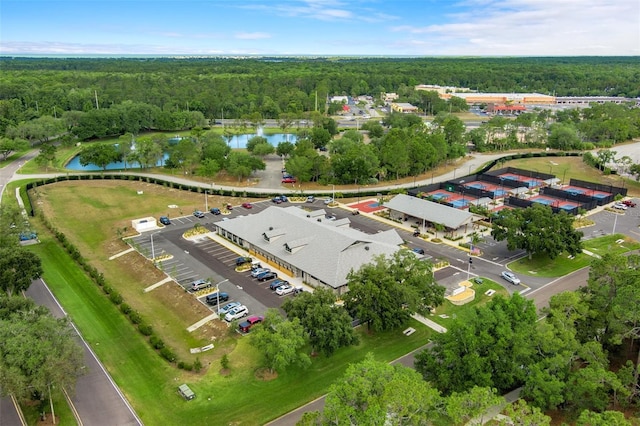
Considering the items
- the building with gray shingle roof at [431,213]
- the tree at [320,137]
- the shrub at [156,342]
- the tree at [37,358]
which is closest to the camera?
the tree at [37,358]

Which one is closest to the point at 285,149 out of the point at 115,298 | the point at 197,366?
the point at 115,298

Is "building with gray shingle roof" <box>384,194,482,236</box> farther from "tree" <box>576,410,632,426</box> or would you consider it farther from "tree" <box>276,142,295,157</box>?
"tree" <box>276,142,295,157</box>

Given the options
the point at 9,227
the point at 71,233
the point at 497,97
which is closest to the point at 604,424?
the point at 9,227

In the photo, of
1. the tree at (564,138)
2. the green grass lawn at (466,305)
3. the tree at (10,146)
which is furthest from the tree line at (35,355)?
the tree at (564,138)

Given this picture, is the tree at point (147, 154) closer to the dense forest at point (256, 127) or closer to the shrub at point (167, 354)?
the dense forest at point (256, 127)

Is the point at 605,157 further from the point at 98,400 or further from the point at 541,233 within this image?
the point at 98,400
